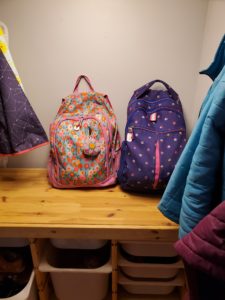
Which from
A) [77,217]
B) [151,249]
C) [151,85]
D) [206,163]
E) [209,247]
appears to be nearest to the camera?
[209,247]

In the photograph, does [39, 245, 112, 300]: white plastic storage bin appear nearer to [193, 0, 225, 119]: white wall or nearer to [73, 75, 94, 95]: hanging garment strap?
[73, 75, 94, 95]: hanging garment strap

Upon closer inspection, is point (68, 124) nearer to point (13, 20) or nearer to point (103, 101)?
point (103, 101)

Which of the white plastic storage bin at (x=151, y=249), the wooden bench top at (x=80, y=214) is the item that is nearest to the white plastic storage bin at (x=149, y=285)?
the white plastic storage bin at (x=151, y=249)

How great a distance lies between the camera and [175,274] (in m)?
1.09

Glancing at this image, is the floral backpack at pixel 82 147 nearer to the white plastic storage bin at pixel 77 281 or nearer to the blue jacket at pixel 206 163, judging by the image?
the white plastic storage bin at pixel 77 281

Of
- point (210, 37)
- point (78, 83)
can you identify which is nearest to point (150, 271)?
point (78, 83)

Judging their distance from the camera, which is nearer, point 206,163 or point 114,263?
point 206,163

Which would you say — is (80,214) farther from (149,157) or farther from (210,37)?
(210,37)

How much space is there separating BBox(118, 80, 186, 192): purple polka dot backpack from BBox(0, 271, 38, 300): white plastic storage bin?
594mm

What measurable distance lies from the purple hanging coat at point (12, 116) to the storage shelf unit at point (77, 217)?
9.4 inches

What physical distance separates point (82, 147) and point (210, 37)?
2.47 feet

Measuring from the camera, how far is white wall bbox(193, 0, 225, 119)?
0.90m

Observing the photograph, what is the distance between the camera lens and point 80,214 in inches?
36.5

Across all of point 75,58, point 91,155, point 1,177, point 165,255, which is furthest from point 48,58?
point 165,255
